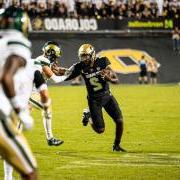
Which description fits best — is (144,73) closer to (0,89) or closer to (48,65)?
(48,65)

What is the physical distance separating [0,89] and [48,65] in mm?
3675

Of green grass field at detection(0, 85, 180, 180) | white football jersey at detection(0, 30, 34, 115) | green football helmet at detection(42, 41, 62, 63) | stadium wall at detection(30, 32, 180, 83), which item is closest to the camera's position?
white football jersey at detection(0, 30, 34, 115)

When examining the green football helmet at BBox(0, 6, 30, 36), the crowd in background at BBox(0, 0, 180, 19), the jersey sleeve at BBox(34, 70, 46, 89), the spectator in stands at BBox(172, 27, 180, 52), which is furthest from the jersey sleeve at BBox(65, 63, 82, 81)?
the spectator in stands at BBox(172, 27, 180, 52)

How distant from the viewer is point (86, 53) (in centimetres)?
898

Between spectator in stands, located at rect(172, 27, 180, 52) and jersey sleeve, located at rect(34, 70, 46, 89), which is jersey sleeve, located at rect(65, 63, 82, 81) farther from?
spectator in stands, located at rect(172, 27, 180, 52)

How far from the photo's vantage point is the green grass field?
7473 millimetres

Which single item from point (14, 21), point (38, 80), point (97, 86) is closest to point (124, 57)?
point (97, 86)

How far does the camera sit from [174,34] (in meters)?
28.7

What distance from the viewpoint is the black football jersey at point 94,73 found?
9242 mm

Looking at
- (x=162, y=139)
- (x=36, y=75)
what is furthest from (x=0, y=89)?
(x=162, y=139)

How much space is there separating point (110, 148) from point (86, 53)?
5.37ft

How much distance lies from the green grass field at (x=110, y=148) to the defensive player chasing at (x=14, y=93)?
254 cm

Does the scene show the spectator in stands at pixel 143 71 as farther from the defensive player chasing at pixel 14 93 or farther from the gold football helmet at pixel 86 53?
the defensive player chasing at pixel 14 93

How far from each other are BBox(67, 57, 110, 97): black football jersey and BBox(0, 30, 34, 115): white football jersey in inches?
167
